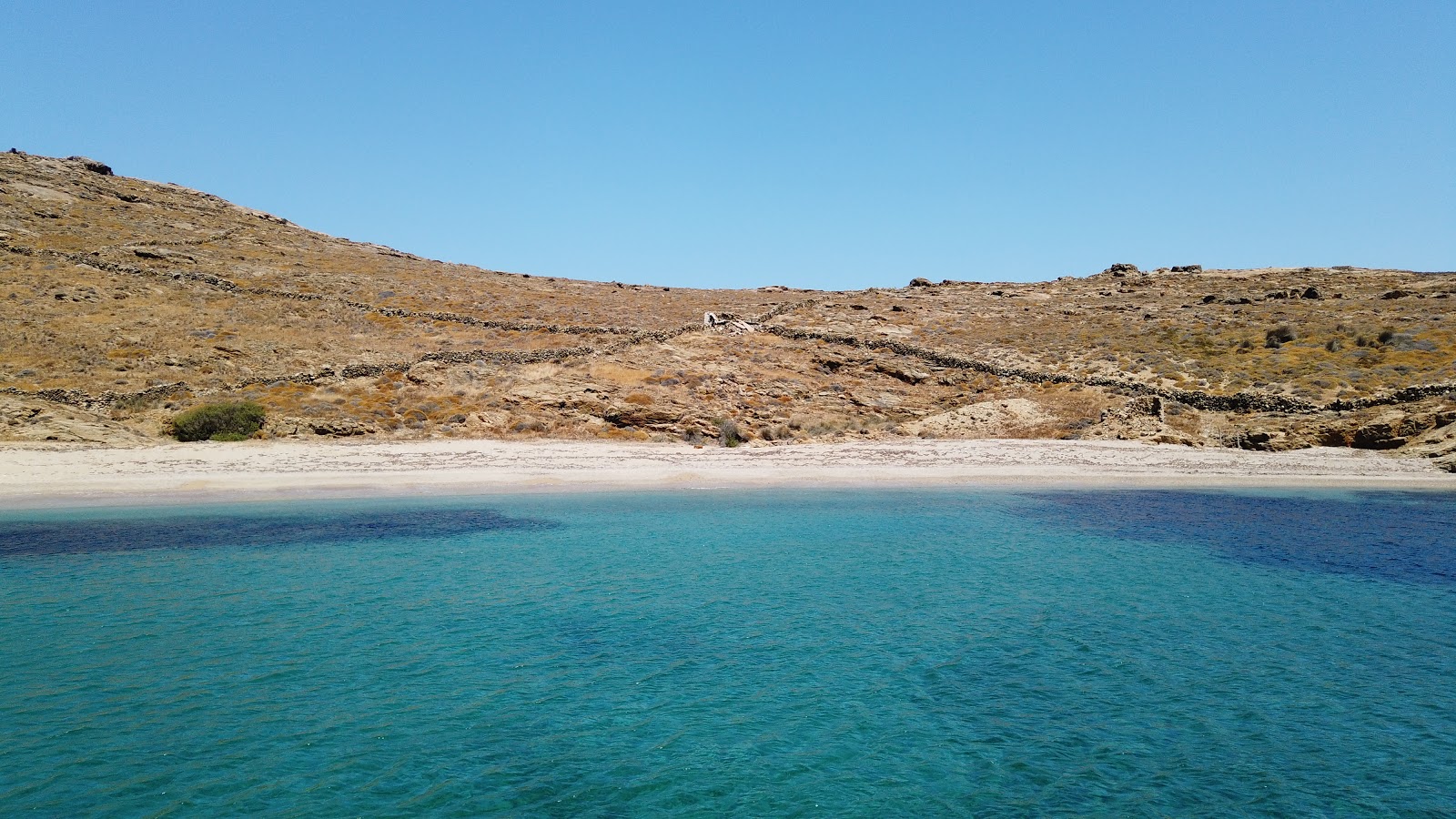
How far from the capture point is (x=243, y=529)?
18891mm

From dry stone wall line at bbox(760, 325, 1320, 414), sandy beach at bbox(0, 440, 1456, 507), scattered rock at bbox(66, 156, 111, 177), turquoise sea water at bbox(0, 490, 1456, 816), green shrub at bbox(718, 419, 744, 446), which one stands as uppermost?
scattered rock at bbox(66, 156, 111, 177)

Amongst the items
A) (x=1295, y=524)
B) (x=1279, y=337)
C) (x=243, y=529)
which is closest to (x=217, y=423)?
(x=243, y=529)

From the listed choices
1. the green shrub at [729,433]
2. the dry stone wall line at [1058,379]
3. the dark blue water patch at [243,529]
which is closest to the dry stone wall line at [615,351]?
the dry stone wall line at [1058,379]

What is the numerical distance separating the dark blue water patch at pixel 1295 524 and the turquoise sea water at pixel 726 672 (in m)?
0.19

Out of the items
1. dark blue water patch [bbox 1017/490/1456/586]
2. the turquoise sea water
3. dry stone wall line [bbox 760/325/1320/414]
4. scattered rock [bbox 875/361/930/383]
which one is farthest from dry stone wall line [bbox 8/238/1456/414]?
the turquoise sea water

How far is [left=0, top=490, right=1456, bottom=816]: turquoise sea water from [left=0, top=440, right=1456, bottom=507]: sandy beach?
5.22 metres

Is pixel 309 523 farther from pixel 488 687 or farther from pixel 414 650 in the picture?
pixel 488 687

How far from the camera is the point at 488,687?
9.65 m

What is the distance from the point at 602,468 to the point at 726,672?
714 inches

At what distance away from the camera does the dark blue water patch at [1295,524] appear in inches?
620

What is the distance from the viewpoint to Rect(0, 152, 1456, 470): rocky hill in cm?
3122

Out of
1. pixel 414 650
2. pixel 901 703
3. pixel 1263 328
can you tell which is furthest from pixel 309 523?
pixel 1263 328

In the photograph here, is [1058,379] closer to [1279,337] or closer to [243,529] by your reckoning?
[1279,337]

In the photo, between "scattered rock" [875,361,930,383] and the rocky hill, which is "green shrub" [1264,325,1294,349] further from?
"scattered rock" [875,361,930,383]
